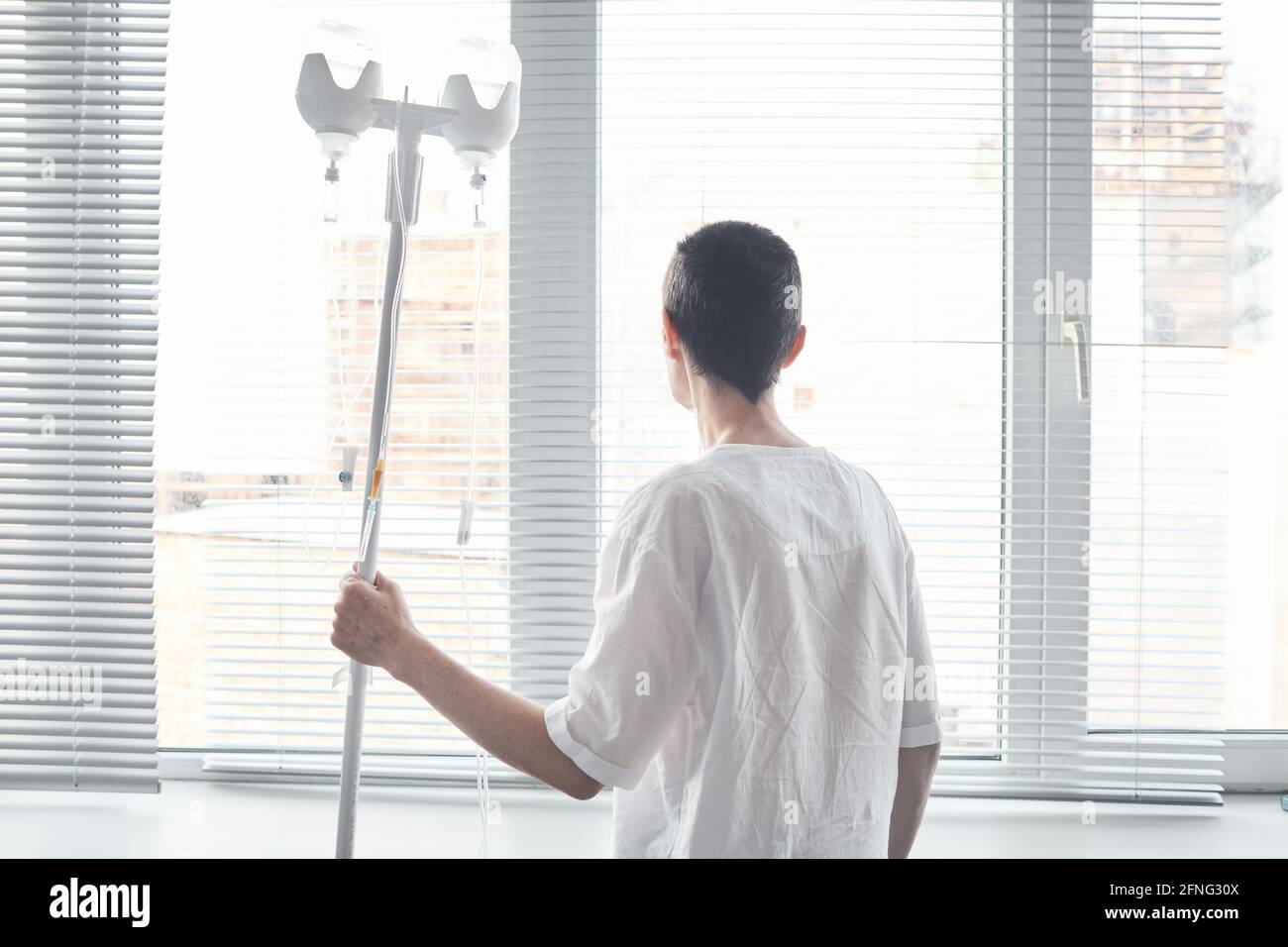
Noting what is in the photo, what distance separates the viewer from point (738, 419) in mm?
912

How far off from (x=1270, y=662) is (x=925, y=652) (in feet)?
3.11

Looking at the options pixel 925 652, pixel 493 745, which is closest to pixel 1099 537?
pixel 925 652

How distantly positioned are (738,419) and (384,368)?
413 millimetres

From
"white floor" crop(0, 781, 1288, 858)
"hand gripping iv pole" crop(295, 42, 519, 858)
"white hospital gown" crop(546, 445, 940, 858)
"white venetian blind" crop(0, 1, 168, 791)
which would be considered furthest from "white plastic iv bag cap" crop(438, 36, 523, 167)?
"white floor" crop(0, 781, 1288, 858)

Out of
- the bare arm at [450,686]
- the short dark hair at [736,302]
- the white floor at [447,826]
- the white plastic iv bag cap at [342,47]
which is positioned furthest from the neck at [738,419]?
the white floor at [447,826]

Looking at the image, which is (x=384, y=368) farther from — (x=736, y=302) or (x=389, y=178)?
(x=736, y=302)

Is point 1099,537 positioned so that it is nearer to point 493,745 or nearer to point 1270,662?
point 1270,662

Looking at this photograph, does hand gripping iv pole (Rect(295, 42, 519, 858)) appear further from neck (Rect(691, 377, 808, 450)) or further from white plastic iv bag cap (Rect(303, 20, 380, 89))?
neck (Rect(691, 377, 808, 450))

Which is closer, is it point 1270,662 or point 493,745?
point 493,745

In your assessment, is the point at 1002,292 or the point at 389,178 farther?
the point at 1002,292

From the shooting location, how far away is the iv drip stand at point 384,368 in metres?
1.00

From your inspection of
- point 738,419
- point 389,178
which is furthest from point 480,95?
point 738,419

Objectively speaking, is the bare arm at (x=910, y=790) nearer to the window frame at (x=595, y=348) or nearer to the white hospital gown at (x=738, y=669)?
the white hospital gown at (x=738, y=669)

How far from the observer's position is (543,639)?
1.52m
